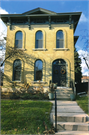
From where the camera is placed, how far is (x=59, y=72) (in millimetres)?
10750

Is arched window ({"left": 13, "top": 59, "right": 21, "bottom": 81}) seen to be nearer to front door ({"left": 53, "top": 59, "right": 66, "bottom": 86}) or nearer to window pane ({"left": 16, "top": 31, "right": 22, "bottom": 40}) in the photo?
window pane ({"left": 16, "top": 31, "right": 22, "bottom": 40})

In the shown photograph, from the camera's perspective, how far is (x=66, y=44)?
1080cm

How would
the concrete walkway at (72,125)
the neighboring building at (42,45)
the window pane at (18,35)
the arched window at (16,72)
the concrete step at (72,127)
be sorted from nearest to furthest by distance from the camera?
1. the concrete walkway at (72,125)
2. the concrete step at (72,127)
3. the neighboring building at (42,45)
4. the arched window at (16,72)
5. the window pane at (18,35)

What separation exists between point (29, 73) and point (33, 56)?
170 cm

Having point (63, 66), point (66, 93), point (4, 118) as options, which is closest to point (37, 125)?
point (4, 118)

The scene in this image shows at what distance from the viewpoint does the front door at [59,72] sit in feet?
34.8

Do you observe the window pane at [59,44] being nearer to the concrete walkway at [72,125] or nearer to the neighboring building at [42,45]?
the neighboring building at [42,45]

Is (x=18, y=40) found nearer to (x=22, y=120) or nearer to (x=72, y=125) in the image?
(x=22, y=120)

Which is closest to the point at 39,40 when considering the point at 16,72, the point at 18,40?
the point at 18,40

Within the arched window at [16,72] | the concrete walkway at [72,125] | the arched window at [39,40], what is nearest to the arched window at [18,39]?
the arched window at [39,40]

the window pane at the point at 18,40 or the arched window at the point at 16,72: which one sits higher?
the window pane at the point at 18,40

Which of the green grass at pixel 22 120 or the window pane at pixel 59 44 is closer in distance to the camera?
the green grass at pixel 22 120

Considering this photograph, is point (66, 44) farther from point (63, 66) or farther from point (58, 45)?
point (63, 66)

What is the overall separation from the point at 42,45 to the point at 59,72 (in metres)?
3.16
